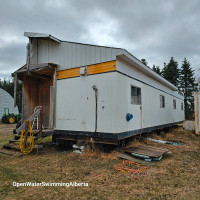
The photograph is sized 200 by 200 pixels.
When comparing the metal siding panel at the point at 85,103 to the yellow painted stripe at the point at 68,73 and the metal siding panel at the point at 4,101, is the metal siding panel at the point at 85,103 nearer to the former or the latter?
the yellow painted stripe at the point at 68,73

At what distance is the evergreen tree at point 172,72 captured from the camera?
29413 millimetres

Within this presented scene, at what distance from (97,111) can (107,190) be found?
2867 mm

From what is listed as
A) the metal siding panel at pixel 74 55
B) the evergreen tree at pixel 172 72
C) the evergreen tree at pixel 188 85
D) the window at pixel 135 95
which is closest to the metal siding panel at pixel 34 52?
the metal siding panel at pixel 74 55

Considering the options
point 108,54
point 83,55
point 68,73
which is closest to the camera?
point 108,54

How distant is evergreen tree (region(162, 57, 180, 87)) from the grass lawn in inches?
1017

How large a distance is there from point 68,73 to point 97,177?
13.0 ft

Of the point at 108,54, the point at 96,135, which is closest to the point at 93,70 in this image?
the point at 108,54

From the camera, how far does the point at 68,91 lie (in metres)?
6.50

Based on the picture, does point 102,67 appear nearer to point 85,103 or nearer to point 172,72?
point 85,103

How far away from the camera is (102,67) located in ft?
18.8

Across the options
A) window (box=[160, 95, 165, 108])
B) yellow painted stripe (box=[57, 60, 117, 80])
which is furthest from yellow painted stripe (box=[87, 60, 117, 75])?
window (box=[160, 95, 165, 108])

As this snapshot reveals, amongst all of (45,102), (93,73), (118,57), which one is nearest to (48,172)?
(93,73)

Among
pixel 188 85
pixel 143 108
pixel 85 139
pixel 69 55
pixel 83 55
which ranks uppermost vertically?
pixel 188 85

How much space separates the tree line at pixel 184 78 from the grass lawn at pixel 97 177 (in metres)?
25.9
